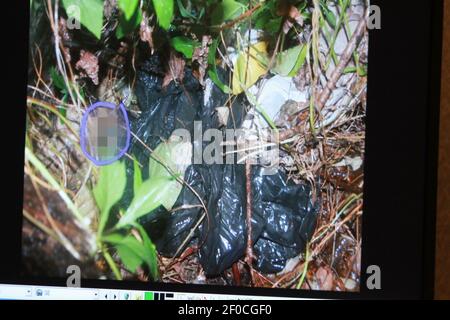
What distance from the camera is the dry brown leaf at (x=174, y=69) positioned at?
125 cm

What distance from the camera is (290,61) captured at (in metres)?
1.21

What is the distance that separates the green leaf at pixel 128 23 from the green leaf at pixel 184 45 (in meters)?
0.09

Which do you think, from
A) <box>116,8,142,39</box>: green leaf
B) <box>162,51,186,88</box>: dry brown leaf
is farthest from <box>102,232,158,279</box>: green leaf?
<box>116,8,142,39</box>: green leaf

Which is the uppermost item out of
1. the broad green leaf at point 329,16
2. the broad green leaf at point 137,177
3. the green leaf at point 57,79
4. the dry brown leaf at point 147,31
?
the broad green leaf at point 329,16

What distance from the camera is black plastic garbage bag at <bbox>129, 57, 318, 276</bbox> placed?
1.21 m

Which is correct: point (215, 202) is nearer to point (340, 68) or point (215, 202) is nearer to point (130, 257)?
point (130, 257)

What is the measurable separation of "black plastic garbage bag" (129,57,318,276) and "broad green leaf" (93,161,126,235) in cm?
6

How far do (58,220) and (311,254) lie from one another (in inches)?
22.4

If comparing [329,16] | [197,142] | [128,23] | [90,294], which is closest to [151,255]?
[90,294]

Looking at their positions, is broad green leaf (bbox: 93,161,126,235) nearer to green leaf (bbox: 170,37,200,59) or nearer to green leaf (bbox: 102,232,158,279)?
green leaf (bbox: 102,232,158,279)

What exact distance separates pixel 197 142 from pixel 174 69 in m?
0.17

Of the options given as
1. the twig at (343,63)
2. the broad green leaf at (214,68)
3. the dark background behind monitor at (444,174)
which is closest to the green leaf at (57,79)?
the broad green leaf at (214,68)

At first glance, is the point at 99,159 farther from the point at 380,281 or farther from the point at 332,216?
the point at 380,281

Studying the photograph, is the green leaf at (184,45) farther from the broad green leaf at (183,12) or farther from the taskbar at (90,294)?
the taskbar at (90,294)
